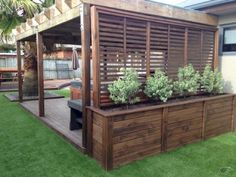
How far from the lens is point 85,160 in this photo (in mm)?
3553

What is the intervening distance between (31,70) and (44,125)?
14.2ft

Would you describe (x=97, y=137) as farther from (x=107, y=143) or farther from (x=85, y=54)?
(x=85, y=54)

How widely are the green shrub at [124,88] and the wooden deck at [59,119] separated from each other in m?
1.09

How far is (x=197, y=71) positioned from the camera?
4.86 meters

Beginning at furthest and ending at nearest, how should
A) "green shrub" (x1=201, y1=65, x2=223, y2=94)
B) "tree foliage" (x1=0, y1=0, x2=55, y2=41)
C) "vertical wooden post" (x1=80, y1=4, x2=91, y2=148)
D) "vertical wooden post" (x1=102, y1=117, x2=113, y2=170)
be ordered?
1. "tree foliage" (x1=0, y1=0, x2=55, y2=41)
2. "green shrub" (x1=201, y1=65, x2=223, y2=94)
3. "vertical wooden post" (x1=80, y1=4, x2=91, y2=148)
4. "vertical wooden post" (x1=102, y1=117, x2=113, y2=170)

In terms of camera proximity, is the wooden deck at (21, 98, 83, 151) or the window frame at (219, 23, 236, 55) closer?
the wooden deck at (21, 98, 83, 151)

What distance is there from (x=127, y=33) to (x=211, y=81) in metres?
2.29

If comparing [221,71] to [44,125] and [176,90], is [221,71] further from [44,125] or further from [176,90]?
[44,125]

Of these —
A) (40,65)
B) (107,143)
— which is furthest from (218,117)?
(40,65)

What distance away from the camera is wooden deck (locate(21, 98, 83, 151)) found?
4383 mm

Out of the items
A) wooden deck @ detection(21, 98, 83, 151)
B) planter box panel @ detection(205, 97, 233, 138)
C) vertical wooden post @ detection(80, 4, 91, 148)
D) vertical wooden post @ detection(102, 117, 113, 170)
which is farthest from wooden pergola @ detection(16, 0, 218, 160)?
planter box panel @ detection(205, 97, 233, 138)

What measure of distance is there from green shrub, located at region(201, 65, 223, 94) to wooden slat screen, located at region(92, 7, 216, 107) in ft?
0.91

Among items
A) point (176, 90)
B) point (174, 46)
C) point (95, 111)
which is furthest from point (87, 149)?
point (174, 46)

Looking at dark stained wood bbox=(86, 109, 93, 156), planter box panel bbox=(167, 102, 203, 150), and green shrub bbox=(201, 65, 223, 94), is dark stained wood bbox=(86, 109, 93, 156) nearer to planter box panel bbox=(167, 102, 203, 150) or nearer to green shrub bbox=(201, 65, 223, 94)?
planter box panel bbox=(167, 102, 203, 150)
